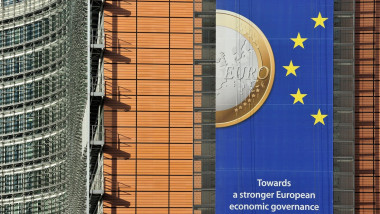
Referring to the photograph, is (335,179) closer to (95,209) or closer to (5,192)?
(95,209)

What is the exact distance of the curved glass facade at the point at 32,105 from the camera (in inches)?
3238

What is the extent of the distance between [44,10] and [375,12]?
42.2 meters

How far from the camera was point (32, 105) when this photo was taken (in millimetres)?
84500

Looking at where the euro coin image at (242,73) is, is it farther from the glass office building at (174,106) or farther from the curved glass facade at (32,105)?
the curved glass facade at (32,105)

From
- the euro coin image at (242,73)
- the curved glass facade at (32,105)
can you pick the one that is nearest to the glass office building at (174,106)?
the euro coin image at (242,73)

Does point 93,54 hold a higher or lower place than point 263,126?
higher

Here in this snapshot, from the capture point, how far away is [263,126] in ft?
156

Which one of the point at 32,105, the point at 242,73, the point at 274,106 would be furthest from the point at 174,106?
the point at 32,105

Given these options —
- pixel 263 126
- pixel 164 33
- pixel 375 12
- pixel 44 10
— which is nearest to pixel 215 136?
pixel 263 126

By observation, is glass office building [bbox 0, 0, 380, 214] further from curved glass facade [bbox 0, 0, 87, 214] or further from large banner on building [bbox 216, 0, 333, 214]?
curved glass facade [bbox 0, 0, 87, 214]

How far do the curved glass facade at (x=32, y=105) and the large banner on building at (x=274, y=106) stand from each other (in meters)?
35.3

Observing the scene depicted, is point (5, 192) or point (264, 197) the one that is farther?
point (5, 192)

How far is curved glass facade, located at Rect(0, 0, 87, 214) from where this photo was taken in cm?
8225

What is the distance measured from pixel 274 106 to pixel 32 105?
135 ft
